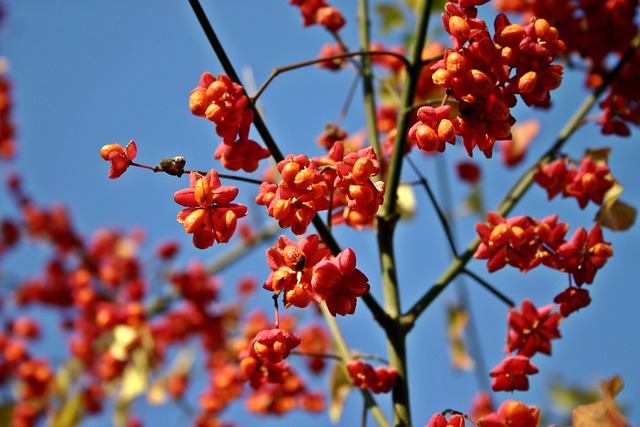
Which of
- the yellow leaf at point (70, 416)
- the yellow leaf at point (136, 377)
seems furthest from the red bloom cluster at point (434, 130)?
the yellow leaf at point (136, 377)

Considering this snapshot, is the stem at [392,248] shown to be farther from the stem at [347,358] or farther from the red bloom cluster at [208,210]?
the red bloom cluster at [208,210]

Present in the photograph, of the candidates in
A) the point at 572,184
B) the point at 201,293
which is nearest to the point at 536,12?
the point at 572,184

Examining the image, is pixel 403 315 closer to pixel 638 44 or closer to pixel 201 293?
pixel 638 44

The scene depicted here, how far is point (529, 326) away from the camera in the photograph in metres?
2.02

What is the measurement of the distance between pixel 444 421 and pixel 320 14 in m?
1.56

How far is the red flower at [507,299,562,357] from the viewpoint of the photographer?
2016mm

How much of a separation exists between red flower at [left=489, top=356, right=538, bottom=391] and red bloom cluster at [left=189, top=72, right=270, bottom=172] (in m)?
0.80

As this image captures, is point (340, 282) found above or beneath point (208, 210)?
beneath

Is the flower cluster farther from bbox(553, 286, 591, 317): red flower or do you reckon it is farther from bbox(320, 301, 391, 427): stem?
bbox(320, 301, 391, 427): stem

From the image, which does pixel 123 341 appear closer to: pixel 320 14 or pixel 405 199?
pixel 405 199

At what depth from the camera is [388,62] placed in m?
3.36

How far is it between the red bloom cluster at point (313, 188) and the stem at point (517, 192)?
47 centimetres

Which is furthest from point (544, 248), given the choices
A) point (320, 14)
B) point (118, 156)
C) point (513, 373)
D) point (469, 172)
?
point (469, 172)

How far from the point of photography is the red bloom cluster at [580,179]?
2.20 meters
